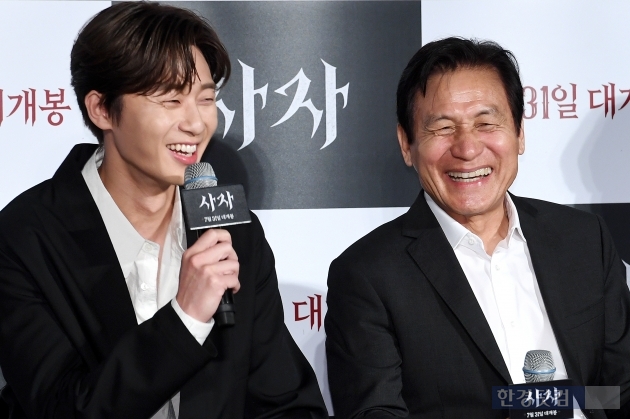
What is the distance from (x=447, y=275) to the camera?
6.52ft

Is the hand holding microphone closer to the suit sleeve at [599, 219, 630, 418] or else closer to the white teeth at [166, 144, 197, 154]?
the white teeth at [166, 144, 197, 154]

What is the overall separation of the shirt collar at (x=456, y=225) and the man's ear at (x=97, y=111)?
2.73 feet

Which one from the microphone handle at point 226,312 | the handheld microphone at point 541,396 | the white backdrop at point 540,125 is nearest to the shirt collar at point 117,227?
the microphone handle at point 226,312

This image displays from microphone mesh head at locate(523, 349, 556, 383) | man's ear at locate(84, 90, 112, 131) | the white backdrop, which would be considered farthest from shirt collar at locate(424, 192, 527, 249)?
man's ear at locate(84, 90, 112, 131)

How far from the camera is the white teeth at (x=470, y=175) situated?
2.03 meters

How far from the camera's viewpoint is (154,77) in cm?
179

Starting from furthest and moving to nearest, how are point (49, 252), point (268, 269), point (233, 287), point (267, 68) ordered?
point (267, 68) < point (268, 269) < point (49, 252) < point (233, 287)

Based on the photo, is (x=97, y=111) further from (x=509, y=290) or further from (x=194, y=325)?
(x=509, y=290)

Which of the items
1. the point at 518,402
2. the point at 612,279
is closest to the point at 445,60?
the point at 612,279

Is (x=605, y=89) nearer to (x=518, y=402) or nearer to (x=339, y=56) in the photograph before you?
(x=339, y=56)

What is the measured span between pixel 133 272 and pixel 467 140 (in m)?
0.86

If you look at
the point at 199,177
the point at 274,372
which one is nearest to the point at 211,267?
the point at 199,177

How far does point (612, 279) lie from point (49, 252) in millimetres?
1390

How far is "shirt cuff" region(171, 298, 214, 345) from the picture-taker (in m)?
1.58
